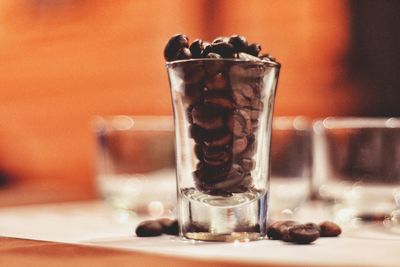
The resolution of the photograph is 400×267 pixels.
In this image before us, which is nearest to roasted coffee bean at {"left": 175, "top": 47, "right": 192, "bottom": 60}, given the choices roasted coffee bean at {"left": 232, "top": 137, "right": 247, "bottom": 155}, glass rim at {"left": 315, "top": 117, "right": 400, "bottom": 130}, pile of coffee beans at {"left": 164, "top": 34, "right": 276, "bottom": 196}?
pile of coffee beans at {"left": 164, "top": 34, "right": 276, "bottom": 196}

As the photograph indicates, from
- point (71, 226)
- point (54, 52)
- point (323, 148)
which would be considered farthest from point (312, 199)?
point (54, 52)

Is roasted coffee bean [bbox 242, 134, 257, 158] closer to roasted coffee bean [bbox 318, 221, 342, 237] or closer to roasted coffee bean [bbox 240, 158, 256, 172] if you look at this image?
roasted coffee bean [bbox 240, 158, 256, 172]

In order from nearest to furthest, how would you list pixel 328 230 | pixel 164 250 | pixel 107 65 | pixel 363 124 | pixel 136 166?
pixel 164 250
pixel 328 230
pixel 363 124
pixel 136 166
pixel 107 65

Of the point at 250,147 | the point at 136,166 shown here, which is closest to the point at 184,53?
the point at 250,147

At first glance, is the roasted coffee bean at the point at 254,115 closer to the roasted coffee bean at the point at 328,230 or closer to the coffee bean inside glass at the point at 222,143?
the coffee bean inside glass at the point at 222,143

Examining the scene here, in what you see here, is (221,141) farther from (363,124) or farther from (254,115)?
(363,124)

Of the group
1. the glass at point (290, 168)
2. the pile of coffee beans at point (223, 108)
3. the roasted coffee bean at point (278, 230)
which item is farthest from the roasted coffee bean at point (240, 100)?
the glass at point (290, 168)

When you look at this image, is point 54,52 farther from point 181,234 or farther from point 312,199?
point 181,234

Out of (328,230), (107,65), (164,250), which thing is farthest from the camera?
(107,65)
